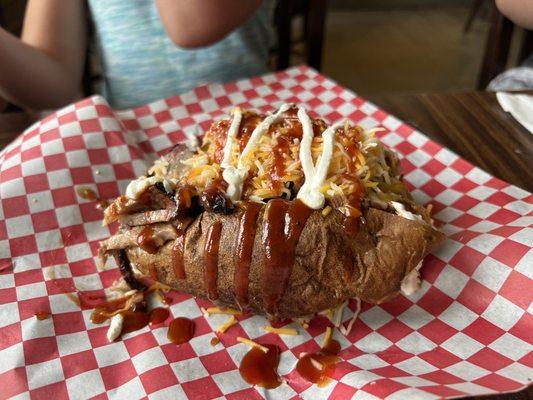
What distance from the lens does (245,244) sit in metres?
1.41

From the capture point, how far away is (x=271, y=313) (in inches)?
59.1

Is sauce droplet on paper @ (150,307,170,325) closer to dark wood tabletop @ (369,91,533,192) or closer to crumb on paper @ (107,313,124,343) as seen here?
crumb on paper @ (107,313,124,343)

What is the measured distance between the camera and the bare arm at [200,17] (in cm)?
209

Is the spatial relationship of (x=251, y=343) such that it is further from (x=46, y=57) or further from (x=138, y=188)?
(x=46, y=57)

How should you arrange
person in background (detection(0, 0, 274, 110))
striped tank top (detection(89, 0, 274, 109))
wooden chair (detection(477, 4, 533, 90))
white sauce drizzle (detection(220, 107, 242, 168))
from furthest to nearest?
1. wooden chair (detection(477, 4, 533, 90))
2. striped tank top (detection(89, 0, 274, 109))
3. person in background (detection(0, 0, 274, 110))
4. white sauce drizzle (detection(220, 107, 242, 168))

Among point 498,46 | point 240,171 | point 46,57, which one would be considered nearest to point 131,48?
point 46,57

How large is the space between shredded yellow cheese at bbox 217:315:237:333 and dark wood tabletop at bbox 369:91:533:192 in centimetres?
116

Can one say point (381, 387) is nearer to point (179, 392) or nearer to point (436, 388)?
point (436, 388)

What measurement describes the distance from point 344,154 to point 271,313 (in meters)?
0.51

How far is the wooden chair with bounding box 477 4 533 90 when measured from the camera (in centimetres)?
276

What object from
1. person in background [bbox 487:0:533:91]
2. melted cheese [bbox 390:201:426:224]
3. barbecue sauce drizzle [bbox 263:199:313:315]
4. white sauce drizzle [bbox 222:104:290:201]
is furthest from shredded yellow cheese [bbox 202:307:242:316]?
person in background [bbox 487:0:533:91]

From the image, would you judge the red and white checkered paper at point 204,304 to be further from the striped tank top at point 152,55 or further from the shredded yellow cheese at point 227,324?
the striped tank top at point 152,55

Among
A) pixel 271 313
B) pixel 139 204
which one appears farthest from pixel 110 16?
pixel 271 313

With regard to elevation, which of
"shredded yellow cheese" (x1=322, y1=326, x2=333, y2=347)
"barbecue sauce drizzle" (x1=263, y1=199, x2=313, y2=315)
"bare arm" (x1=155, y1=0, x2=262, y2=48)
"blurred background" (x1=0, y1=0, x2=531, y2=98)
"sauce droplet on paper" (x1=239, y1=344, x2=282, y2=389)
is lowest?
"blurred background" (x1=0, y1=0, x2=531, y2=98)
